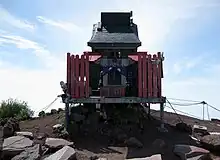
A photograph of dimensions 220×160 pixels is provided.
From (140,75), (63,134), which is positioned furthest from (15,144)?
(140,75)

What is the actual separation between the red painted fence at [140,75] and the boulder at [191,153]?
3.16 meters

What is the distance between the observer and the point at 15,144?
1162 centimetres

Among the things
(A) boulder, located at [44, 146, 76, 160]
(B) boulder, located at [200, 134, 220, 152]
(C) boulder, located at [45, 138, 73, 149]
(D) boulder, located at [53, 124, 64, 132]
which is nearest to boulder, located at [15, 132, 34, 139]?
(C) boulder, located at [45, 138, 73, 149]

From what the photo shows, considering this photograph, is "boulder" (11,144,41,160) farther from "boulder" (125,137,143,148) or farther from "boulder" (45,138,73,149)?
"boulder" (125,137,143,148)

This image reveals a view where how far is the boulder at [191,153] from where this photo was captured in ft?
35.3

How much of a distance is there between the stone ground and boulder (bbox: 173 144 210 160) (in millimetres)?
211

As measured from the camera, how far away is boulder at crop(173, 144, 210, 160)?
10773 mm

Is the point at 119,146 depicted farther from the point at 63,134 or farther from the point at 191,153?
the point at 191,153

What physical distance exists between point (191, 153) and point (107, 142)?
3.11 m

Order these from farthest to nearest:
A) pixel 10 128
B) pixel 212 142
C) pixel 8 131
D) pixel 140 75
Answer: pixel 140 75
pixel 10 128
pixel 8 131
pixel 212 142

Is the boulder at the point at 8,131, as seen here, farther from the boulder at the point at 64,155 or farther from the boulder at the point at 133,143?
the boulder at the point at 133,143

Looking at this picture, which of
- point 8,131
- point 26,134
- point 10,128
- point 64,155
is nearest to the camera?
point 64,155

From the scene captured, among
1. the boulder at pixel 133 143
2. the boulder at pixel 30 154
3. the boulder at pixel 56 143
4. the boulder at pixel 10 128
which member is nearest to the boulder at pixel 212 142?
the boulder at pixel 133 143

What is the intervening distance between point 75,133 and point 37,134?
131 centimetres
